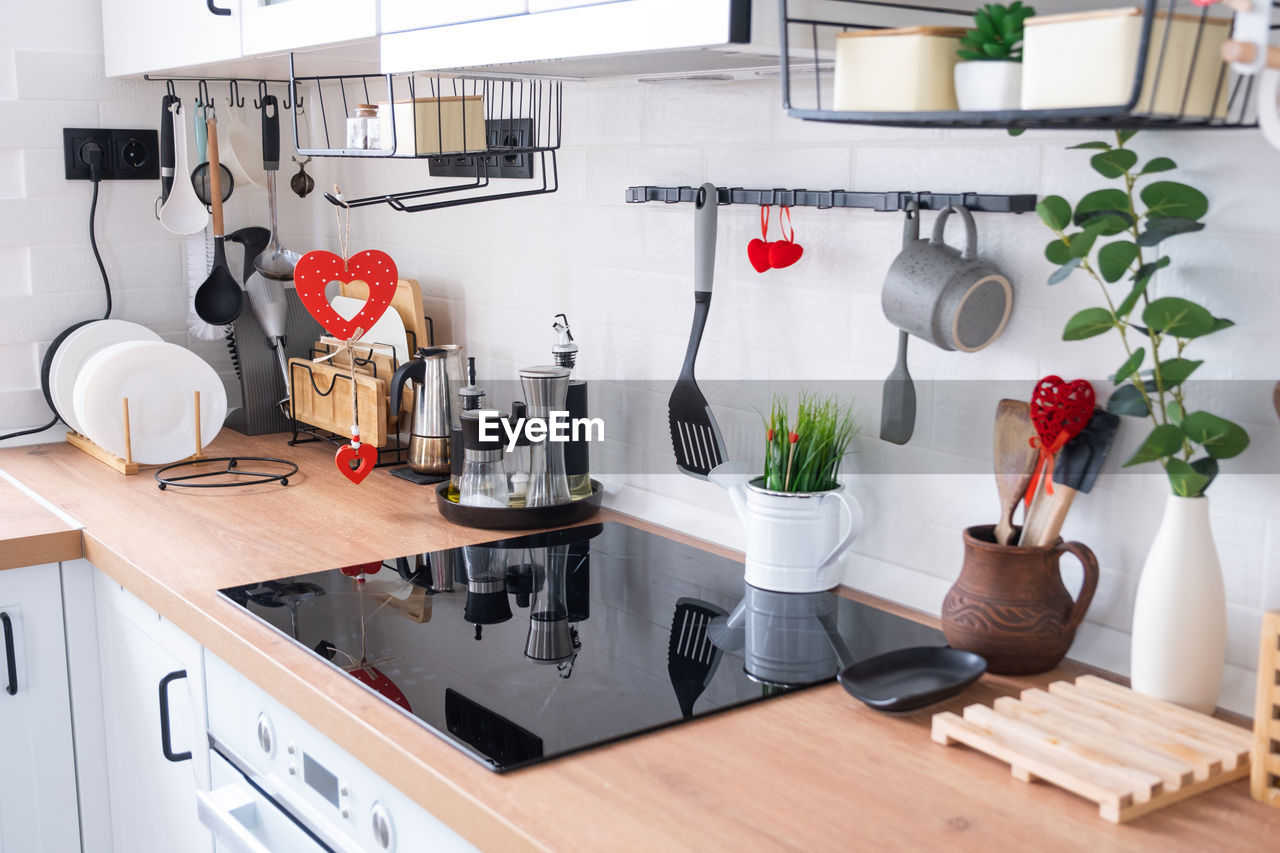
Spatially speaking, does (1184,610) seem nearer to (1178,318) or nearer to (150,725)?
(1178,318)

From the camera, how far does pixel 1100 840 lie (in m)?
0.95

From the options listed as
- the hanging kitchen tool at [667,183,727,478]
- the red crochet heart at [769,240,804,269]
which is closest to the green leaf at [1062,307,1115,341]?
the red crochet heart at [769,240,804,269]

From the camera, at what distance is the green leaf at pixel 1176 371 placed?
1156 millimetres

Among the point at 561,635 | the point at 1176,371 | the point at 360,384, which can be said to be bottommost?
the point at 561,635

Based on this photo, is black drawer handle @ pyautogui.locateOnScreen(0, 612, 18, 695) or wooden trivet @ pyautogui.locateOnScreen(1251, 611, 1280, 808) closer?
wooden trivet @ pyautogui.locateOnScreen(1251, 611, 1280, 808)

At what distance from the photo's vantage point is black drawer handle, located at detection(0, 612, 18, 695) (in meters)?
1.77

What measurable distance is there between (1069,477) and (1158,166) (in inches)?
12.9

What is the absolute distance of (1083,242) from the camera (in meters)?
1.16

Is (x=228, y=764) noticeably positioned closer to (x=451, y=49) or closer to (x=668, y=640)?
(x=668, y=640)

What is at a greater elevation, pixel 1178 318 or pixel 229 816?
pixel 1178 318

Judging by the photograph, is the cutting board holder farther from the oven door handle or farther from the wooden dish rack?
the oven door handle

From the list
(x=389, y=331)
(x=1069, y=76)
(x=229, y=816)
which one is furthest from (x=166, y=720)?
(x=1069, y=76)

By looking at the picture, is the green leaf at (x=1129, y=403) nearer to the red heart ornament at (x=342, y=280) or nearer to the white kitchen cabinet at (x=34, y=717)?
the red heart ornament at (x=342, y=280)

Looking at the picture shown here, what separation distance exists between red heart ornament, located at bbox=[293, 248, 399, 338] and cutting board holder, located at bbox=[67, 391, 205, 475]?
384mm
